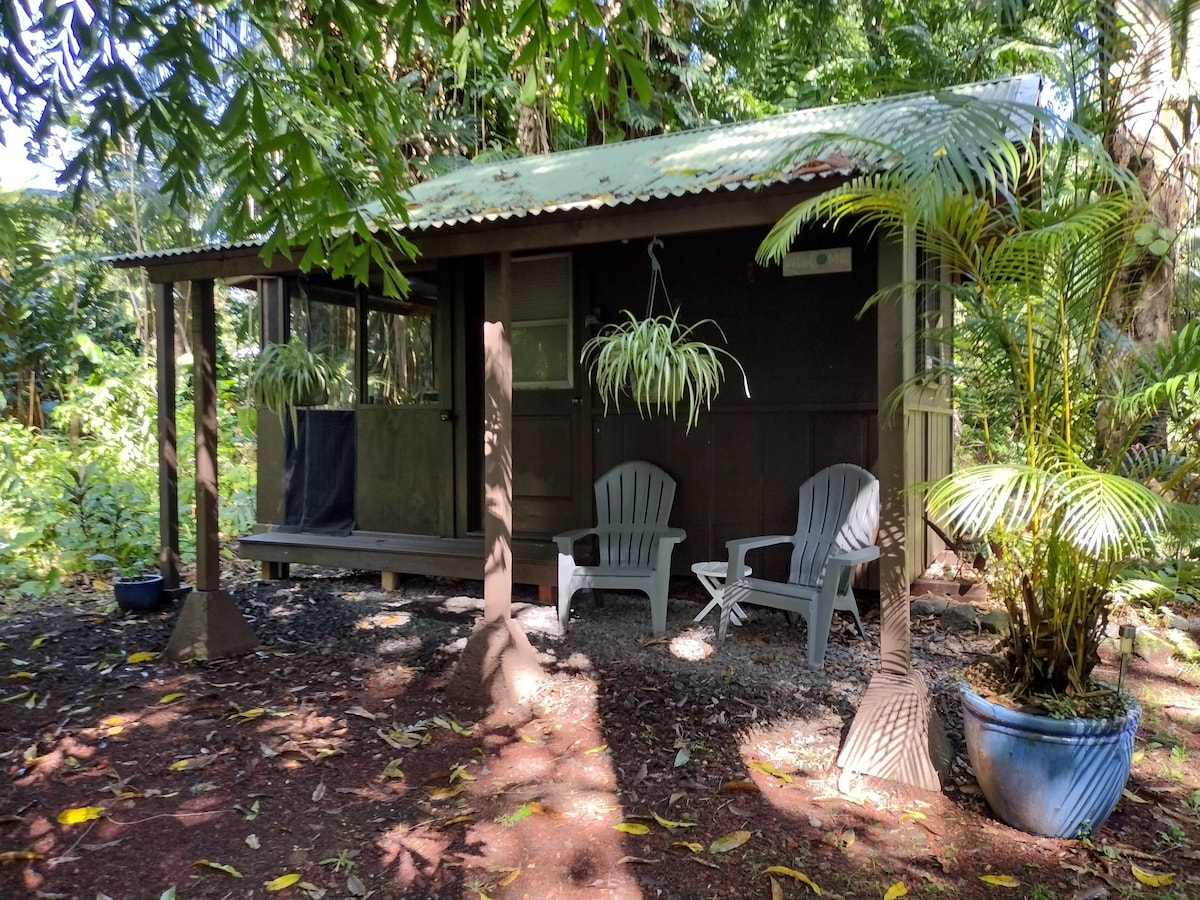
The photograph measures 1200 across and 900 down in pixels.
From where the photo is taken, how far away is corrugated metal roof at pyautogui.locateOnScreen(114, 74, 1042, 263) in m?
3.51

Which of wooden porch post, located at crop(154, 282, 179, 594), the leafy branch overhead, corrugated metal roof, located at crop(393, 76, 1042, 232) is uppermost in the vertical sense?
corrugated metal roof, located at crop(393, 76, 1042, 232)

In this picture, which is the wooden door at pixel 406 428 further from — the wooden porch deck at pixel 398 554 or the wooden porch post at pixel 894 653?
the wooden porch post at pixel 894 653

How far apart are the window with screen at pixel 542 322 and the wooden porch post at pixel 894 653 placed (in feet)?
8.89

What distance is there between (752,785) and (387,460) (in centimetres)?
391

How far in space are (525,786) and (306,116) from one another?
339cm

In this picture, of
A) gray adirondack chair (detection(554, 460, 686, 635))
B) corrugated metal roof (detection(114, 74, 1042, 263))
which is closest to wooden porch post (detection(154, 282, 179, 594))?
corrugated metal roof (detection(114, 74, 1042, 263))

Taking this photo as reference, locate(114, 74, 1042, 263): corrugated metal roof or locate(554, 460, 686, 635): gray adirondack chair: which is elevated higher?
locate(114, 74, 1042, 263): corrugated metal roof

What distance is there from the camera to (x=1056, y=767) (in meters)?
2.47

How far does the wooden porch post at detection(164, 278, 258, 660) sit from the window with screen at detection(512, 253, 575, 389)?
1.94 metres

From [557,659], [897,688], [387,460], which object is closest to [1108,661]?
[897,688]

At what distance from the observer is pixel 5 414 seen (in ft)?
28.6

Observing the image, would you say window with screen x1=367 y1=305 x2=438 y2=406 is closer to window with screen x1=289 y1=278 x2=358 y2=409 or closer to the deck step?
window with screen x1=289 y1=278 x2=358 y2=409

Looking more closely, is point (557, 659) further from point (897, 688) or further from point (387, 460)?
point (387, 460)

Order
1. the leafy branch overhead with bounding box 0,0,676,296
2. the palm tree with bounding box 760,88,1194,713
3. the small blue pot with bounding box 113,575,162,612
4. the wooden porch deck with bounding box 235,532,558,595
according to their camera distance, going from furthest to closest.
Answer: the small blue pot with bounding box 113,575,162,612, the wooden porch deck with bounding box 235,532,558,595, the palm tree with bounding box 760,88,1194,713, the leafy branch overhead with bounding box 0,0,676,296
